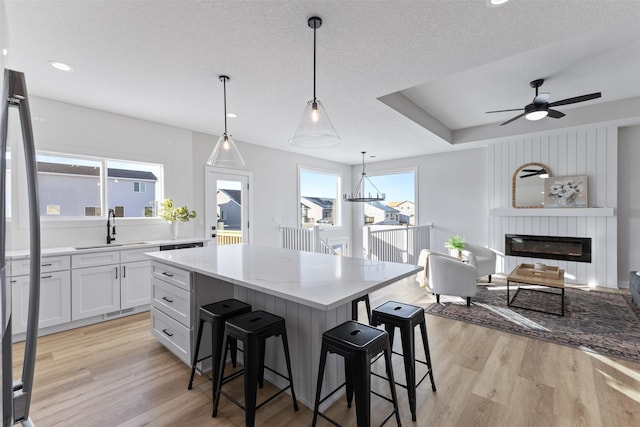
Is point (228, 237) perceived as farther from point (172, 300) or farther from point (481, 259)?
point (481, 259)

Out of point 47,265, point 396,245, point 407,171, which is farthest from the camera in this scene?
point 407,171

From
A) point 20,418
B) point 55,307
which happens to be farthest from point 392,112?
point 55,307

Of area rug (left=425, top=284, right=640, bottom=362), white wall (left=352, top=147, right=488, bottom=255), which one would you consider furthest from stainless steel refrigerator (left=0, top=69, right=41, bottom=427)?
white wall (left=352, top=147, right=488, bottom=255)

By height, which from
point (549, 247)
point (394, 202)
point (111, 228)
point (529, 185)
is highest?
point (529, 185)

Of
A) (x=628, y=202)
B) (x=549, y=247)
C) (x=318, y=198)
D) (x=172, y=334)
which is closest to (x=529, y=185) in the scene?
(x=549, y=247)

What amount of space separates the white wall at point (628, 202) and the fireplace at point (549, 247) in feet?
1.71

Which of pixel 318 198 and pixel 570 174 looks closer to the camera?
pixel 570 174

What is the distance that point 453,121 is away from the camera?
5.12 meters

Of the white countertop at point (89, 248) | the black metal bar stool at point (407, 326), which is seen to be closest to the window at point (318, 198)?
the white countertop at point (89, 248)

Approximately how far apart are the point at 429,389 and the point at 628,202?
5063 millimetres

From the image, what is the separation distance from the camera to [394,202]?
7.32 m

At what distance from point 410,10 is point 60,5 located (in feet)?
7.53

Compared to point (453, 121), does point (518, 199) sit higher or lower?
lower

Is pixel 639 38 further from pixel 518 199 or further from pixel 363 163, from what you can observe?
pixel 363 163
